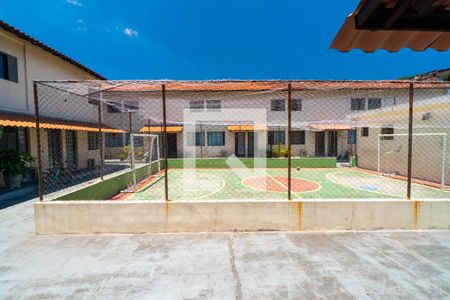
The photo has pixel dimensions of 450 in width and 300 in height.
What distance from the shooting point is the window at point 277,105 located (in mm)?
17922

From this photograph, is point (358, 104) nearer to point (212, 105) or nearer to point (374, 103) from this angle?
point (374, 103)

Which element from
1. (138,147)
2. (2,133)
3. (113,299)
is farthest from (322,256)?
(138,147)

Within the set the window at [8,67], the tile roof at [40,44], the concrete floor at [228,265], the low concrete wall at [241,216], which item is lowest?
the concrete floor at [228,265]

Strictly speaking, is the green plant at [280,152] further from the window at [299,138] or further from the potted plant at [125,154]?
the potted plant at [125,154]

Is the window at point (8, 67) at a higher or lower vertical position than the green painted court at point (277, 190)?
higher

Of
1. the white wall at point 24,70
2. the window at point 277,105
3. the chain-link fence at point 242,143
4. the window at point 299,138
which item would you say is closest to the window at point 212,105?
the chain-link fence at point 242,143

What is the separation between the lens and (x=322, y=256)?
3043 millimetres

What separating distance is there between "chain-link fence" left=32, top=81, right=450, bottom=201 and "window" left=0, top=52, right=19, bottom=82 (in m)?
1.06

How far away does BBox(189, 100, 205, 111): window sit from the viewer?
17469 mm

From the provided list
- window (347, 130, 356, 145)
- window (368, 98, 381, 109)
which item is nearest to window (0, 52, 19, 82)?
window (347, 130, 356, 145)

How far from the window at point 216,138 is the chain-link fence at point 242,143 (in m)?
0.09

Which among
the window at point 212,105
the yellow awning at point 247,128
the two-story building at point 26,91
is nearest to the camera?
the two-story building at point 26,91

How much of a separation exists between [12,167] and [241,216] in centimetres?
837

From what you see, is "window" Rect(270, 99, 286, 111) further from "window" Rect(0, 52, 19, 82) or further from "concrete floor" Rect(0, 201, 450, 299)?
"window" Rect(0, 52, 19, 82)
